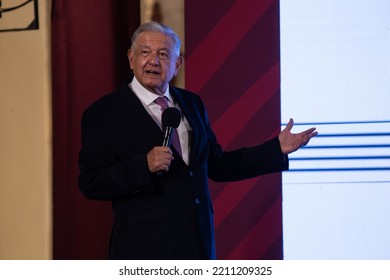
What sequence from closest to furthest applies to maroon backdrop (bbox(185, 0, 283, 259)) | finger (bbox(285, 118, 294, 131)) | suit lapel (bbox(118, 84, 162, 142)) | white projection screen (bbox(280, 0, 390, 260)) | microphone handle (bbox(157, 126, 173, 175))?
microphone handle (bbox(157, 126, 173, 175)), suit lapel (bbox(118, 84, 162, 142)), finger (bbox(285, 118, 294, 131)), white projection screen (bbox(280, 0, 390, 260)), maroon backdrop (bbox(185, 0, 283, 259))

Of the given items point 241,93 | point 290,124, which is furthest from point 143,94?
point 241,93

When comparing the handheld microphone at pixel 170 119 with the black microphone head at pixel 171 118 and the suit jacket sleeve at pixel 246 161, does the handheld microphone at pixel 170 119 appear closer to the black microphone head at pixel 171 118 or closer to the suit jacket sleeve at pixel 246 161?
the black microphone head at pixel 171 118

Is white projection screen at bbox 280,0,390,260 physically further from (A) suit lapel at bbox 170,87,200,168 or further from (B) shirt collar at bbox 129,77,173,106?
(B) shirt collar at bbox 129,77,173,106

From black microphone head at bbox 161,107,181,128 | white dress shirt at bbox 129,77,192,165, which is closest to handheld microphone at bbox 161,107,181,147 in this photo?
black microphone head at bbox 161,107,181,128

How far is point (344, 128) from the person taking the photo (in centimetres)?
225

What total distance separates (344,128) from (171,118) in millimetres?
814

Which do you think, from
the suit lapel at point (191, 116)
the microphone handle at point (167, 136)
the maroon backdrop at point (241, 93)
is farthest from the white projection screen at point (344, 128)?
the microphone handle at point (167, 136)

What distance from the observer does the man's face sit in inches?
70.3

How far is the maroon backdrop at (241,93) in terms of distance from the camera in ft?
7.70

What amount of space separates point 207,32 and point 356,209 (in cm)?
80

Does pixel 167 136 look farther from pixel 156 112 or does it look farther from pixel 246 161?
pixel 246 161

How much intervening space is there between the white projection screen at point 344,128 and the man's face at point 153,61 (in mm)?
644

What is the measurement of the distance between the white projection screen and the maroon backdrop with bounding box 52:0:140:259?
25.9 inches
